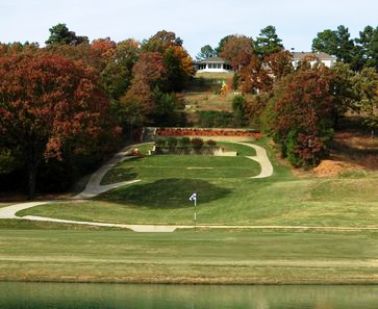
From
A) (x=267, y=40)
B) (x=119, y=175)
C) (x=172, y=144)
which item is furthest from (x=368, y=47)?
(x=119, y=175)

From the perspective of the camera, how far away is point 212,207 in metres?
52.1

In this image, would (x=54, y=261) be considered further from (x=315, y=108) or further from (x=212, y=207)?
(x=315, y=108)

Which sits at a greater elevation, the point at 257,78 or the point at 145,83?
the point at 257,78

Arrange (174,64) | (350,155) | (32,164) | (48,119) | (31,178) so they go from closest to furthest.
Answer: (48,119) < (31,178) < (32,164) < (350,155) < (174,64)

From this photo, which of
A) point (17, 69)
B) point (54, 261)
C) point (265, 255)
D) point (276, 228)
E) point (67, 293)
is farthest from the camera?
point (17, 69)

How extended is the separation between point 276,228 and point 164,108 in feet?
201

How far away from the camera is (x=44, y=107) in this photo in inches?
2221

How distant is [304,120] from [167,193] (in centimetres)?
1974

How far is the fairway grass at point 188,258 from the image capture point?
25953 mm

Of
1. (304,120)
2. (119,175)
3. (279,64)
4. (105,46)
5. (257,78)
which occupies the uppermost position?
(105,46)

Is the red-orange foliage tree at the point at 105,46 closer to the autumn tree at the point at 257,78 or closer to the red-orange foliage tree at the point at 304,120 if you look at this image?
the autumn tree at the point at 257,78

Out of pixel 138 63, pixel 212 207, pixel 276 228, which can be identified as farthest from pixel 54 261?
pixel 138 63

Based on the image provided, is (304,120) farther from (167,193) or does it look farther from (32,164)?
(32,164)

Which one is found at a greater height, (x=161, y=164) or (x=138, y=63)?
(x=138, y=63)
